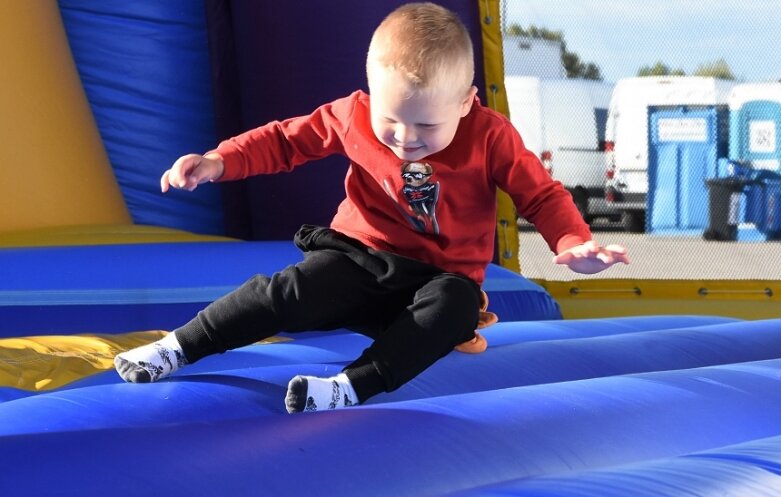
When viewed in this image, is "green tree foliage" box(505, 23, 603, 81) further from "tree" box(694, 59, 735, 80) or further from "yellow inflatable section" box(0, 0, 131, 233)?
"yellow inflatable section" box(0, 0, 131, 233)

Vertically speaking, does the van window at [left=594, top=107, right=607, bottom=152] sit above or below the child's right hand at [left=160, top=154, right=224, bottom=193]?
below

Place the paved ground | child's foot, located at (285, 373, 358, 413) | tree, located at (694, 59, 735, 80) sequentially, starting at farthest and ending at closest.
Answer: the paved ground, tree, located at (694, 59, 735, 80), child's foot, located at (285, 373, 358, 413)

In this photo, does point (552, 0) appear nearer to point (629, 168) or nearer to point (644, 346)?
point (629, 168)

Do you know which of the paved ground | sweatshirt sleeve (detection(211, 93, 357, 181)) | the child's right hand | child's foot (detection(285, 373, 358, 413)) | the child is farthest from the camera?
the paved ground

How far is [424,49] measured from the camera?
1534 millimetres

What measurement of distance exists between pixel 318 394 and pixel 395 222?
376mm

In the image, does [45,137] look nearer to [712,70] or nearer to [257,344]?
[257,344]

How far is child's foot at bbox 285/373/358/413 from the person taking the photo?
1437 millimetres

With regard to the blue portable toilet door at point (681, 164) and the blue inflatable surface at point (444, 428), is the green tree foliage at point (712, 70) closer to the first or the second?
the blue portable toilet door at point (681, 164)

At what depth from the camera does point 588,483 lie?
1087 millimetres

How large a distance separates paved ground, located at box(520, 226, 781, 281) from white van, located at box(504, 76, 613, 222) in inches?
→ 4.4

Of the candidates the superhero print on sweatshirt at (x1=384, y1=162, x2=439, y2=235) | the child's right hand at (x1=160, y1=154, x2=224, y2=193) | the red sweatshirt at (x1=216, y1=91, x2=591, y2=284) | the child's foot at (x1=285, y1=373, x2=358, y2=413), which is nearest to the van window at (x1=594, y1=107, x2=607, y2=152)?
the red sweatshirt at (x1=216, y1=91, x2=591, y2=284)

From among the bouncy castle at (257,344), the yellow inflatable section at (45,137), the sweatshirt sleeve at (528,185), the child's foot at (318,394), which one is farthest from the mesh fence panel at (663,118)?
the child's foot at (318,394)

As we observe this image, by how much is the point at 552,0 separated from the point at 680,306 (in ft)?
3.06
